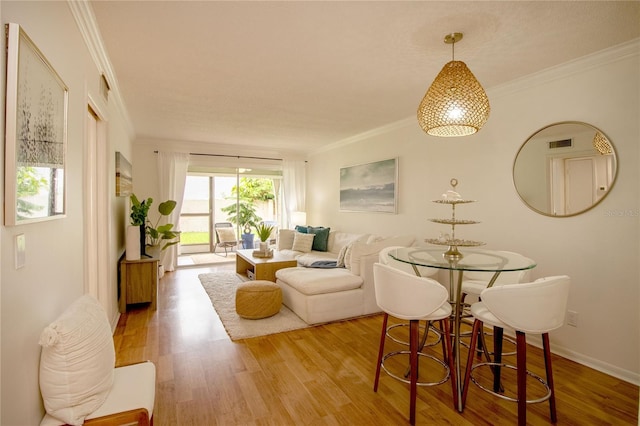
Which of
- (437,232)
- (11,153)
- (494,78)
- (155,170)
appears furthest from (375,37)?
(155,170)

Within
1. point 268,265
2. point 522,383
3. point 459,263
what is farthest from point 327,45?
point 268,265

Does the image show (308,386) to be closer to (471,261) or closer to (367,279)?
(471,261)

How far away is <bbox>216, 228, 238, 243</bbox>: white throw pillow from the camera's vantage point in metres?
7.29

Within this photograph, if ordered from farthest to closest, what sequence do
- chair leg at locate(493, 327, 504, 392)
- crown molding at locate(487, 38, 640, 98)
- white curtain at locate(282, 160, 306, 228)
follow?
1. white curtain at locate(282, 160, 306, 228)
2. crown molding at locate(487, 38, 640, 98)
3. chair leg at locate(493, 327, 504, 392)

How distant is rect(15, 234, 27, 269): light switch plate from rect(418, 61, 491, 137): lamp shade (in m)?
2.21

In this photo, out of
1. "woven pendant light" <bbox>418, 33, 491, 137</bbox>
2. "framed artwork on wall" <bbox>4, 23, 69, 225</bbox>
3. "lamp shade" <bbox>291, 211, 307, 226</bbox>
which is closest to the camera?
"framed artwork on wall" <bbox>4, 23, 69, 225</bbox>

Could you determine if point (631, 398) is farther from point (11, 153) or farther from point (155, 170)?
point (155, 170)

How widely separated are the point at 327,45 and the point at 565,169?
222cm

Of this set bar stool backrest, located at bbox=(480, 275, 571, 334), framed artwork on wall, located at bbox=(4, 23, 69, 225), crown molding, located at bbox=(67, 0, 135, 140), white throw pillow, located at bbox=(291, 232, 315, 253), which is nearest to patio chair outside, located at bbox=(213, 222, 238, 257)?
white throw pillow, located at bbox=(291, 232, 315, 253)

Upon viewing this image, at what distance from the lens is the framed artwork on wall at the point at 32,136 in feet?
3.52

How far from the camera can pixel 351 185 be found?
18.9 feet

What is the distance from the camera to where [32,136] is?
125cm

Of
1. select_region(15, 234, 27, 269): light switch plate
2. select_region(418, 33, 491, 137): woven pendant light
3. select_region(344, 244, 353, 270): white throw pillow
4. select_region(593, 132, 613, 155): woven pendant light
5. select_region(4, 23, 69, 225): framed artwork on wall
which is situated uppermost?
select_region(418, 33, 491, 137): woven pendant light

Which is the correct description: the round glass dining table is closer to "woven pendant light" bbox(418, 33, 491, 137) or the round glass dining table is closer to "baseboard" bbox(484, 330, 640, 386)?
"woven pendant light" bbox(418, 33, 491, 137)
